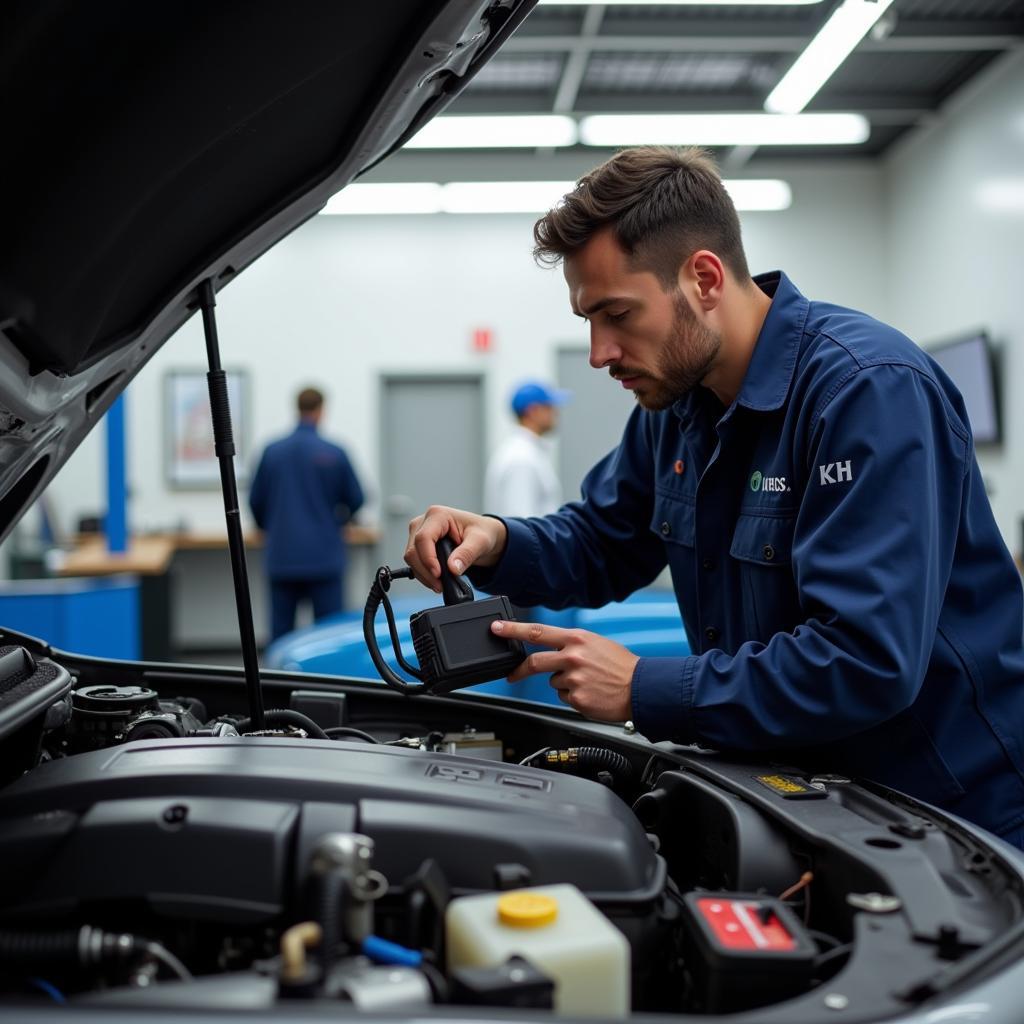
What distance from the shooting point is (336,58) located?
1159mm

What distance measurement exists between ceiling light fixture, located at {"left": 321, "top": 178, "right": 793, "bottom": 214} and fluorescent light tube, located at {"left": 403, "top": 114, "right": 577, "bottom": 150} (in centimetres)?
82

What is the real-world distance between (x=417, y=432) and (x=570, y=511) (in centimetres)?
651

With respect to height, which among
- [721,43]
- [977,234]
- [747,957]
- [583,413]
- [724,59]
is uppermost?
[724,59]

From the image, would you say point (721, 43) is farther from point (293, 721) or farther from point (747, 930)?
point (747, 930)

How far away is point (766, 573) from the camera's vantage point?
1476 millimetres

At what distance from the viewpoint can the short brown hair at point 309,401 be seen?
584 cm

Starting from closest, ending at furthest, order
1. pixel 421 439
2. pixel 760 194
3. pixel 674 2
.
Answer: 1. pixel 674 2
2. pixel 760 194
3. pixel 421 439

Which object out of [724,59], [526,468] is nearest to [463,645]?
[526,468]

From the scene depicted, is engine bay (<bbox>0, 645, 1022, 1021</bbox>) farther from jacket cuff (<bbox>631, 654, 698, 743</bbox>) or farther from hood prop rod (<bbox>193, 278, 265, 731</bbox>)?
hood prop rod (<bbox>193, 278, 265, 731</bbox>)

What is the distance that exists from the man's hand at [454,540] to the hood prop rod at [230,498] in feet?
0.84

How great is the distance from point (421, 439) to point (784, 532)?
7.03 metres

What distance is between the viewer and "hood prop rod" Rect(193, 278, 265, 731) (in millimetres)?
1458

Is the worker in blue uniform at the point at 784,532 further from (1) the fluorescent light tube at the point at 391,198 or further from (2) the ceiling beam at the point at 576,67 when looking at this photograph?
(1) the fluorescent light tube at the point at 391,198

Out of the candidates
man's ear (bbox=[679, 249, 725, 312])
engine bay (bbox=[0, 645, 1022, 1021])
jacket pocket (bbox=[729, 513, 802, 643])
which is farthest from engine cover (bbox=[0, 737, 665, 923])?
man's ear (bbox=[679, 249, 725, 312])
